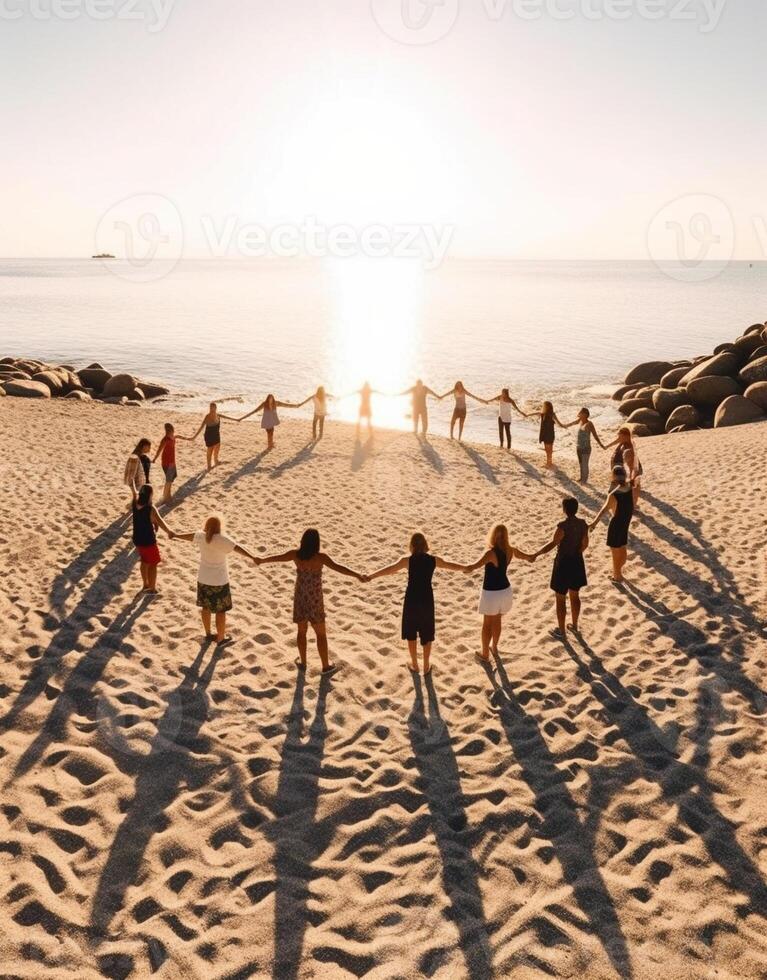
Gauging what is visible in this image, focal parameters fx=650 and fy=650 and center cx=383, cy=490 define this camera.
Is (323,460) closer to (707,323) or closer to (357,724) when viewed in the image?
(357,724)

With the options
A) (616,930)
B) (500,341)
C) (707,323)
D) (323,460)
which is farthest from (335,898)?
(707,323)

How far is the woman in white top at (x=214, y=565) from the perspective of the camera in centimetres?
782

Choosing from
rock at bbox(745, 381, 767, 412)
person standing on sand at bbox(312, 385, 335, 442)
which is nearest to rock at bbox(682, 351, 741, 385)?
rock at bbox(745, 381, 767, 412)

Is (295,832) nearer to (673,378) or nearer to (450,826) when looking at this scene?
(450,826)

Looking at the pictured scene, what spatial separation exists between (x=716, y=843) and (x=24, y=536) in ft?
37.0

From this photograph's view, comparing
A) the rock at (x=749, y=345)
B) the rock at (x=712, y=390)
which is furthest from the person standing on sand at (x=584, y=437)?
the rock at (x=749, y=345)

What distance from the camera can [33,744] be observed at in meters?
6.39

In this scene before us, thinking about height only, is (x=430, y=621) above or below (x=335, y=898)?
above

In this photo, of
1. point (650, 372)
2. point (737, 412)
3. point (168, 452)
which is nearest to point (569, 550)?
point (168, 452)

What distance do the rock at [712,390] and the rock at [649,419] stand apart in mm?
1517

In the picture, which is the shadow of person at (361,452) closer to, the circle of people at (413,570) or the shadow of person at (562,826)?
the circle of people at (413,570)

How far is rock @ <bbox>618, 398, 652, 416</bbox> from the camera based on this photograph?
29688mm

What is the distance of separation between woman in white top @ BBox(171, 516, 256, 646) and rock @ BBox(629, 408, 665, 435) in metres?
22.9

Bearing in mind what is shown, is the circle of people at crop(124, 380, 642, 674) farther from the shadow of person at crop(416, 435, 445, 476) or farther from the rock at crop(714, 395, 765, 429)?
the rock at crop(714, 395, 765, 429)
